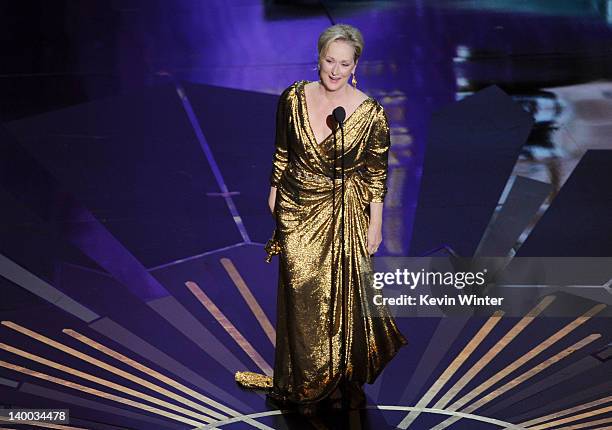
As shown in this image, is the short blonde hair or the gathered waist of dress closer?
the short blonde hair

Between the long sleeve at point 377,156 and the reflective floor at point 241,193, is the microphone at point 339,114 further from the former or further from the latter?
→ the reflective floor at point 241,193

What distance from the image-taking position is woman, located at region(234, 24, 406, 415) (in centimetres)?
501

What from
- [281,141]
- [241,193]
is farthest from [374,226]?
[241,193]

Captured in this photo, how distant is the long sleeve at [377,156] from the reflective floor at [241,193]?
911 mm

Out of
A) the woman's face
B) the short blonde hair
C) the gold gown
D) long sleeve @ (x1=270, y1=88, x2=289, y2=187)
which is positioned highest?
the short blonde hair

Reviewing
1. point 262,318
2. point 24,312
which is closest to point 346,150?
point 262,318

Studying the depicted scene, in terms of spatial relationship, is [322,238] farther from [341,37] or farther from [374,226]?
[341,37]

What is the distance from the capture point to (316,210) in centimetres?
507

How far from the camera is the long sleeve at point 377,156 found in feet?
16.5

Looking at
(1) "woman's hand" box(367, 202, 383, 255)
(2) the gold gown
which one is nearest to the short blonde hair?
(2) the gold gown

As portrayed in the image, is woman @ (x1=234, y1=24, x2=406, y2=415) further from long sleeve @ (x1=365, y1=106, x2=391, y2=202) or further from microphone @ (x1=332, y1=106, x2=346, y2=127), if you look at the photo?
microphone @ (x1=332, y1=106, x2=346, y2=127)

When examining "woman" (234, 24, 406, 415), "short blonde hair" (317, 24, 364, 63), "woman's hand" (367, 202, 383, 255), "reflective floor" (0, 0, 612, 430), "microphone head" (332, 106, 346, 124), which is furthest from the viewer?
"reflective floor" (0, 0, 612, 430)

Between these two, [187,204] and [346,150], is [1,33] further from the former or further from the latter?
[346,150]

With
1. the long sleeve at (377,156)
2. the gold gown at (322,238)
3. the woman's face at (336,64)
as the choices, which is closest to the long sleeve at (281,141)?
the gold gown at (322,238)
